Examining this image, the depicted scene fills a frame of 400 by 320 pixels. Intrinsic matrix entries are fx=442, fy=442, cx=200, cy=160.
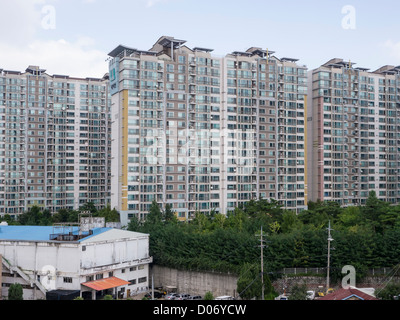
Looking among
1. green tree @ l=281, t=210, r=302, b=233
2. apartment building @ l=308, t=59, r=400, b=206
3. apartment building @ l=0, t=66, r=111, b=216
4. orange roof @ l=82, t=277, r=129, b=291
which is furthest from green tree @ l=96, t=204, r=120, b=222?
apartment building @ l=308, t=59, r=400, b=206

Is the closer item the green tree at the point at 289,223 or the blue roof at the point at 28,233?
the blue roof at the point at 28,233

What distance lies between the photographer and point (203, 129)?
39.9 m

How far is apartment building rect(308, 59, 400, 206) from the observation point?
4575cm

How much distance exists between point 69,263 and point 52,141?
103 feet

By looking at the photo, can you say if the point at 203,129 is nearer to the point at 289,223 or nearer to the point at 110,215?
the point at 110,215

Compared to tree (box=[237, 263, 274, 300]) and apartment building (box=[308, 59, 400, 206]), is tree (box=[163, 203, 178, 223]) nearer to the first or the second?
tree (box=[237, 263, 274, 300])

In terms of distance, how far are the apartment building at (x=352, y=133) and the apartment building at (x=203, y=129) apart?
2.61 meters

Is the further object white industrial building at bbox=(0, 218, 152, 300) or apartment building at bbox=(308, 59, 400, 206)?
apartment building at bbox=(308, 59, 400, 206)

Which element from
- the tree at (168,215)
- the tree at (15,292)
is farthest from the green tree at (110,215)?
the tree at (15,292)

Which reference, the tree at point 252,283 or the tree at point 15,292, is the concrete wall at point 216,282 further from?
the tree at point 15,292

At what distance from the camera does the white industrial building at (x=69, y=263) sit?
21438 mm

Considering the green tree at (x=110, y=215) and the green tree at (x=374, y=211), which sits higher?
the green tree at (x=374, y=211)
